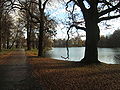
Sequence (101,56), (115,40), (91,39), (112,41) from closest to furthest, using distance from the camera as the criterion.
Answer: (91,39), (101,56), (115,40), (112,41)

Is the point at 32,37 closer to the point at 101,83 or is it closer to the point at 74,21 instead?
the point at 74,21

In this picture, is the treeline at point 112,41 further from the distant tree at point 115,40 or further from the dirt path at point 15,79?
the dirt path at point 15,79

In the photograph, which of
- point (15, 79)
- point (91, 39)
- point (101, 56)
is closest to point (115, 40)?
point (101, 56)

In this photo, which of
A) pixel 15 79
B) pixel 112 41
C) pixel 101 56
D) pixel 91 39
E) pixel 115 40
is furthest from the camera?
pixel 112 41

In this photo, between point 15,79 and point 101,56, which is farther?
point 101,56

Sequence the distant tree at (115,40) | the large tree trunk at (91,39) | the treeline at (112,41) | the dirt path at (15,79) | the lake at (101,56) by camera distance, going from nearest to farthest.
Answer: the dirt path at (15,79), the large tree trunk at (91,39), the lake at (101,56), the distant tree at (115,40), the treeline at (112,41)

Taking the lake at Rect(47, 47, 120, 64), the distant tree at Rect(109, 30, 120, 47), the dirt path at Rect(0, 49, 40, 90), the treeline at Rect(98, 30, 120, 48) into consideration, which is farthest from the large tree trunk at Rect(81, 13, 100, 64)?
the distant tree at Rect(109, 30, 120, 47)

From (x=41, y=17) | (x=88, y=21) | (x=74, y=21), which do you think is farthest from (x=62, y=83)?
(x=41, y=17)

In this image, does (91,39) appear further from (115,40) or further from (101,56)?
(115,40)

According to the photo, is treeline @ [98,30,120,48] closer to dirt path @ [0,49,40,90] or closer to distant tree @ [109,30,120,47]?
distant tree @ [109,30,120,47]

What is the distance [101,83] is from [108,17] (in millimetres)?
8442

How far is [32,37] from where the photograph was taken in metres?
50.0

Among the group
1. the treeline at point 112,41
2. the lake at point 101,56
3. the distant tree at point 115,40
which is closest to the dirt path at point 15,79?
the lake at point 101,56

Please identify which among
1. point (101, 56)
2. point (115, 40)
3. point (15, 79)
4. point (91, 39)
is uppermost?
point (115, 40)
